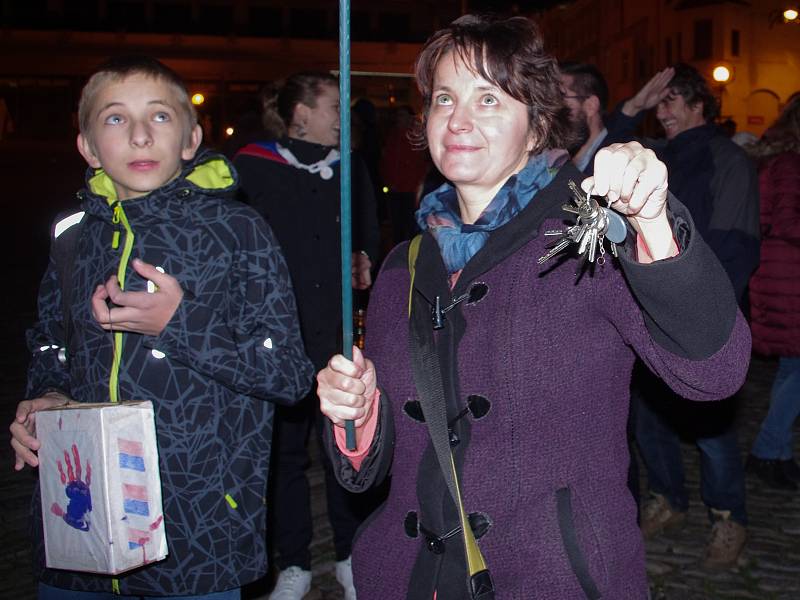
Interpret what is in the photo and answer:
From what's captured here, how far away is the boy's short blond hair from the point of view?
9.30 ft

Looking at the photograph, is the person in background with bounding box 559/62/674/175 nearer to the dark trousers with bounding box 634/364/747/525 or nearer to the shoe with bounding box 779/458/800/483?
the dark trousers with bounding box 634/364/747/525

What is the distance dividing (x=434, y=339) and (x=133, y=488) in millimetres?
850

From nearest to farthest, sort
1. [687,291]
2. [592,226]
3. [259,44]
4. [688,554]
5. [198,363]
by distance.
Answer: [592,226] → [687,291] → [198,363] → [688,554] → [259,44]

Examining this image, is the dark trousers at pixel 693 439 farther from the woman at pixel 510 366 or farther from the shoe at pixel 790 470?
the woman at pixel 510 366

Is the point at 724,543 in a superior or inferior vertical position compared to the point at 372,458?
inferior

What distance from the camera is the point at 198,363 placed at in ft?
8.61

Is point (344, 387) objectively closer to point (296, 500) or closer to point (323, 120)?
point (296, 500)

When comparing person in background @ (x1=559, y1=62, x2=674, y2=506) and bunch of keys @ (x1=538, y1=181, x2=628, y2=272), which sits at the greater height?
person in background @ (x1=559, y1=62, x2=674, y2=506)

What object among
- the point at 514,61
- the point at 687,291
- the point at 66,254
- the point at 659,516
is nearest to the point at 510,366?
the point at 687,291

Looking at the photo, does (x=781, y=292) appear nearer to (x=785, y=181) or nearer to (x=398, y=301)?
(x=785, y=181)

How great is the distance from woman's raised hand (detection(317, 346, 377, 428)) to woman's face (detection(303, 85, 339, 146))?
2.71 metres

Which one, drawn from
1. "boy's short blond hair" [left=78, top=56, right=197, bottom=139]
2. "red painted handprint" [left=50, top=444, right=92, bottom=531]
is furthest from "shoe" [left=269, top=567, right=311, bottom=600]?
"boy's short blond hair" [left=78, top=56, right=197, bottom=139]

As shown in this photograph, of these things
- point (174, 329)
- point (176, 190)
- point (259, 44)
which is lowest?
point (174, 329)

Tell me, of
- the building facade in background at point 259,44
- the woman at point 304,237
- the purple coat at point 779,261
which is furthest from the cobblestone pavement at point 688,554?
the building facade in background at point 259,44
